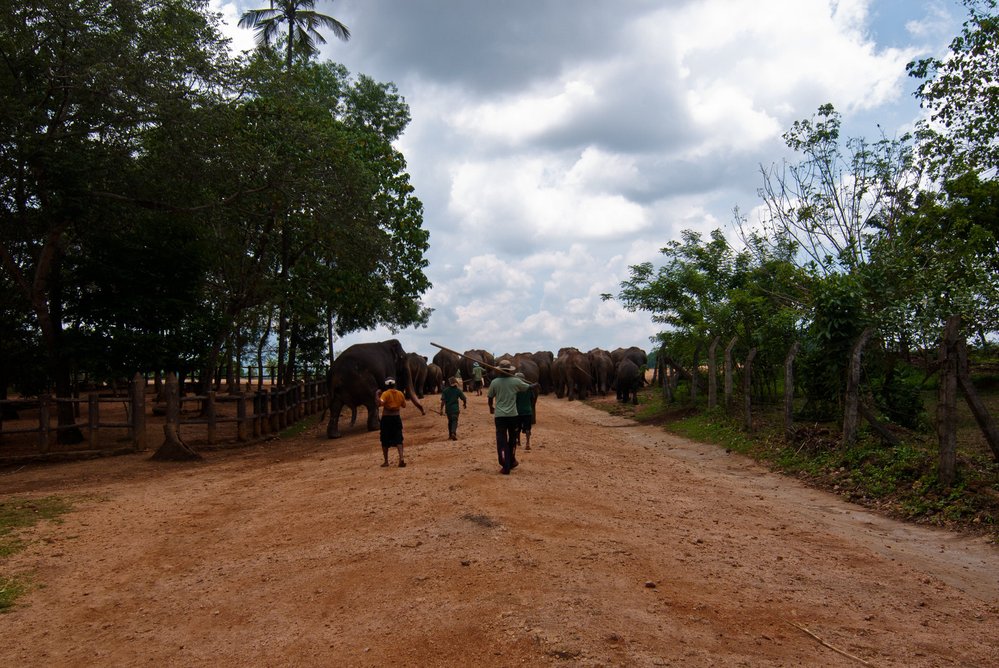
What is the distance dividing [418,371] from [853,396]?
76.8 ft

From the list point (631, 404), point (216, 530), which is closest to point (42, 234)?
point (216, 530)

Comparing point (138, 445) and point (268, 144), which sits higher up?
point (268, 144)

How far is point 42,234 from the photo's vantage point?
16.4 meters

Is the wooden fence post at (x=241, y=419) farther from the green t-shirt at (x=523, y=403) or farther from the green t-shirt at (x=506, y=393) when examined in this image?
the green t-shirt at (x=506, y=393)

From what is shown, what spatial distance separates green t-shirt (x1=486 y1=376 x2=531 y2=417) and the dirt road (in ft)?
2.77

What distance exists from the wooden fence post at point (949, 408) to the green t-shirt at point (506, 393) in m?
5.21

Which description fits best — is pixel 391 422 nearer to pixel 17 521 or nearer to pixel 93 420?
pixel 17 521

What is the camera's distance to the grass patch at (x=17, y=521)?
6.31 meters

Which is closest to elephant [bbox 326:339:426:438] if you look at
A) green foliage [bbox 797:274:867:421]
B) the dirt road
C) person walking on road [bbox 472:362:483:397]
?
the dirt road

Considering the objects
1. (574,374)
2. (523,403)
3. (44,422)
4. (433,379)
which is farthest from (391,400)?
(433,379)

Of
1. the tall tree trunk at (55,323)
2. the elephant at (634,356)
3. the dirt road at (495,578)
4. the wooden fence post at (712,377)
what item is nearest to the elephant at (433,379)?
the elephant at (634,356)

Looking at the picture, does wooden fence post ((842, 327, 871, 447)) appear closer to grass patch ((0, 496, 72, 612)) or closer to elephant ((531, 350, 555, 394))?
grass patch ((0, 496, 72, 612))

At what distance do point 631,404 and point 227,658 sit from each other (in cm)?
2492

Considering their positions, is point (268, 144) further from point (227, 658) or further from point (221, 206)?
point (227, 658)
